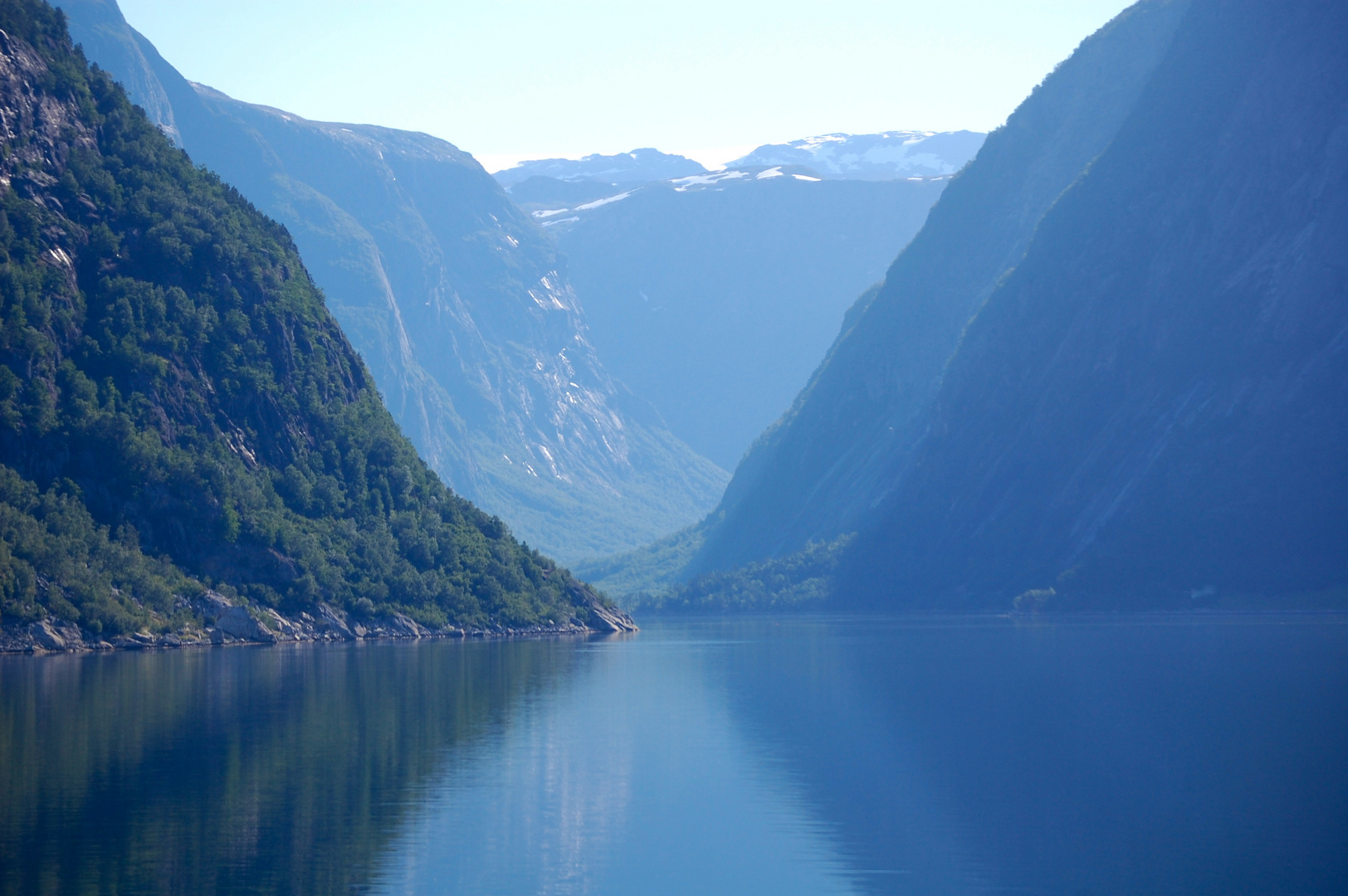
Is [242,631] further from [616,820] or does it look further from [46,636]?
A: [616,820]

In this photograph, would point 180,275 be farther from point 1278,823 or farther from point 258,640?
point 1278,823

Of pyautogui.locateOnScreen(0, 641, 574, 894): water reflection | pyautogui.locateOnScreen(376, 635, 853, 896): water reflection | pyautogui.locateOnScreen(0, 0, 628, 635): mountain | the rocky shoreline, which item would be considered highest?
pyautogui.locateOnScreen(0, 0, 628, 635): mountain

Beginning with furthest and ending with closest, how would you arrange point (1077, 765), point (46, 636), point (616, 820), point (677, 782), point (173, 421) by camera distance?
point (173, 421) → point (46, 636) → point (1077, 765) → point (677, 782) → point (616, 820)

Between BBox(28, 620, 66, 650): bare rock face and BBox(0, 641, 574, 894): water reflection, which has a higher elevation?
BBox(28, 620, 66, 650): bare rock face

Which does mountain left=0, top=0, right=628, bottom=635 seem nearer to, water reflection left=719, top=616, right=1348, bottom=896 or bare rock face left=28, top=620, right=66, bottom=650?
bare rock face left=28, top=620, right=66, bottom=650

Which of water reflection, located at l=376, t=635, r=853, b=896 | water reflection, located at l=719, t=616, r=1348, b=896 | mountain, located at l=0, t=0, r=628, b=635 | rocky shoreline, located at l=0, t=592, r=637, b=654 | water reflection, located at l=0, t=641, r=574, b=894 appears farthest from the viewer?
mountain, located at l=0, t=0, r=628, b=635

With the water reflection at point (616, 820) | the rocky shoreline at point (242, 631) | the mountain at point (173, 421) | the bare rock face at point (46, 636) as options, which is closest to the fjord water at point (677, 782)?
the water reflection at point (616, 820)

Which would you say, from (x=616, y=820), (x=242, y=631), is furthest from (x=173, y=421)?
(x=616, y=820)

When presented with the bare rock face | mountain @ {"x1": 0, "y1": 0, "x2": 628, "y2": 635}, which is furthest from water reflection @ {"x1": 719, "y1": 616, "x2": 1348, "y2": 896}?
mountain @ {"x1": 0, "y1": 0, "x2": 628, "y2": 635}

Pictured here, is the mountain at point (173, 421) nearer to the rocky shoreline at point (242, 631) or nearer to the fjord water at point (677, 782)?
the rocky shoreline at point (242, 631)
